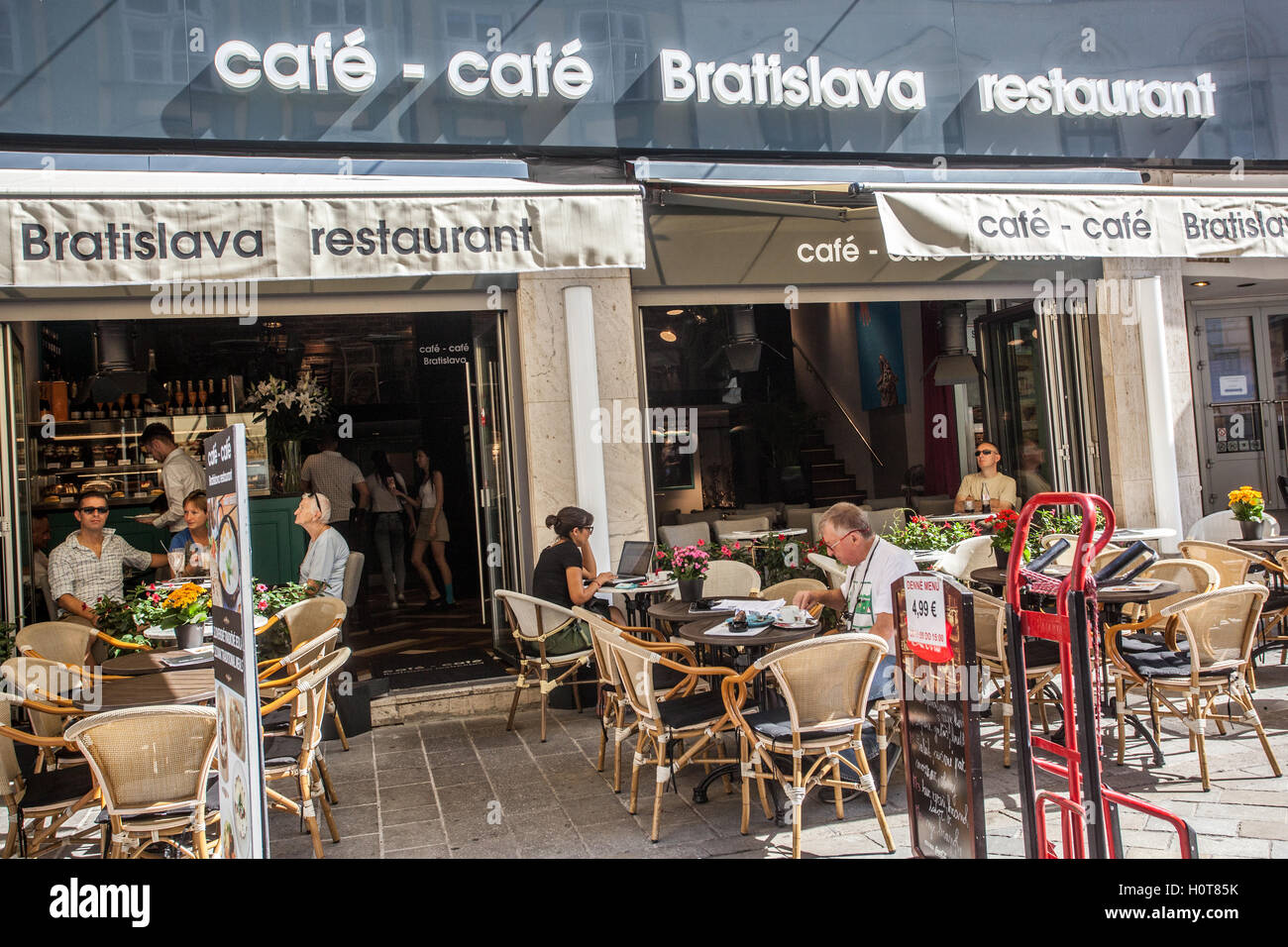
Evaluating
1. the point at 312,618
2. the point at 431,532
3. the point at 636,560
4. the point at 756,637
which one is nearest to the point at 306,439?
the point at 431,532

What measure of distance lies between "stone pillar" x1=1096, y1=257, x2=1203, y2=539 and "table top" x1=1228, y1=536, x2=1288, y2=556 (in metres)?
1.38

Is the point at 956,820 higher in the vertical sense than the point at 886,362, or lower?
lower

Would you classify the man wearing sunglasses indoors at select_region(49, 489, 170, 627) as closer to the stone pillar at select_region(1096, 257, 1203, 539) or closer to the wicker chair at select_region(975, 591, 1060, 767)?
the wicker chair at select_region(975, 591, 1060, 767)

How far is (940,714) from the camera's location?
3.28 m

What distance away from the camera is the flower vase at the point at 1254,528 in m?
7.19

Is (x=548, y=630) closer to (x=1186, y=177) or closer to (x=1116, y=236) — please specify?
(x=1116, y=236)

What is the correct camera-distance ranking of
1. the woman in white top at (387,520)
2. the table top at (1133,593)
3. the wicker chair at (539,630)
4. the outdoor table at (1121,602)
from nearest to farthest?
the outdoor table at (1121,602) < the table top at (1133,593) < the wicker chair at (539,630) < the woman in white top at (387,520)

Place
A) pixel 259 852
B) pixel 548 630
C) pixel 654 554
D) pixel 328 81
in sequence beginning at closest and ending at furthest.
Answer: pixel 259 852 < pixel 548 630 < pixel 328 81 < pixel 654 554

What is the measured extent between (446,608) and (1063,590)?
9393mm

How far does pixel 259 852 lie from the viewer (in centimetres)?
312

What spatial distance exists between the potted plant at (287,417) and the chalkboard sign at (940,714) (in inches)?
331

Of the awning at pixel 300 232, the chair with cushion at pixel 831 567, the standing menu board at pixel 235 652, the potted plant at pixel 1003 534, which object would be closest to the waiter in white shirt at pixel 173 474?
the awning at pixel 300 232

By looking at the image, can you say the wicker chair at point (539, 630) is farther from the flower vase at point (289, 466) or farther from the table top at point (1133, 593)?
the flower vase at point (289, 466)

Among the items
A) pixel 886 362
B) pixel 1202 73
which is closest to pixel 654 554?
pixel 1202 73
